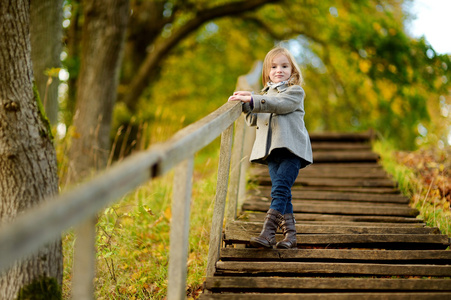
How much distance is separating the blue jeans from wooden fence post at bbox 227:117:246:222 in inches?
18.0

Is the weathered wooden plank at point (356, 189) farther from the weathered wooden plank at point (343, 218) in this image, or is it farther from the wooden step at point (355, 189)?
the weathered wooden plank at point (343, 218)

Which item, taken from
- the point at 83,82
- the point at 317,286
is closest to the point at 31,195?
the point at 317,286

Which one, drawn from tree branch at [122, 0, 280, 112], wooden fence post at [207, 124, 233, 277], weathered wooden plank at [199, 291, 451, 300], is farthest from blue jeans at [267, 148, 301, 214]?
tree branch at [122, 0, 280, 112]

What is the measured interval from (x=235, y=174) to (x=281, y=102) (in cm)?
87

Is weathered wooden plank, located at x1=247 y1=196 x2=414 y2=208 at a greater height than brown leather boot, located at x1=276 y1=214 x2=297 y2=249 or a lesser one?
greater

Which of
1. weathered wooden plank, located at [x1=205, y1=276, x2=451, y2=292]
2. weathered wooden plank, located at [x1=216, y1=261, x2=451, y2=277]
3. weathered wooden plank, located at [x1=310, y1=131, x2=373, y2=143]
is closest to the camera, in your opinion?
weathered wooden plank, located at [x1=205, y1=276, x2=451, y2=292]

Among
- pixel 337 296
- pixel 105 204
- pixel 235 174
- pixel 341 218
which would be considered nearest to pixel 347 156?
pixel 341 218

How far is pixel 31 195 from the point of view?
267 centimetres

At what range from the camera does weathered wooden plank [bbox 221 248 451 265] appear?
288 cm

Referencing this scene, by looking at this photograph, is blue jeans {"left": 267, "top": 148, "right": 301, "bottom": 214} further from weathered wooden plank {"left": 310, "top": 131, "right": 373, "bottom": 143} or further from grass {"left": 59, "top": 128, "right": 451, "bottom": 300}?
weathered wooden plank {"left": 310, "top": 131, "right": 373, "bottom": 143}

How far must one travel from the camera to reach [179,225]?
205 centimetres

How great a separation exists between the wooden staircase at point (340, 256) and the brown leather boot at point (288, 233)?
48 mm

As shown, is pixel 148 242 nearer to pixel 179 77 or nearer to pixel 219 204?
pixel 219 204

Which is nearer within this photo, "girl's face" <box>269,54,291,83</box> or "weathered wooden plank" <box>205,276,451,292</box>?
"weathered wooden plank" <box>205,276,451,292</box>
